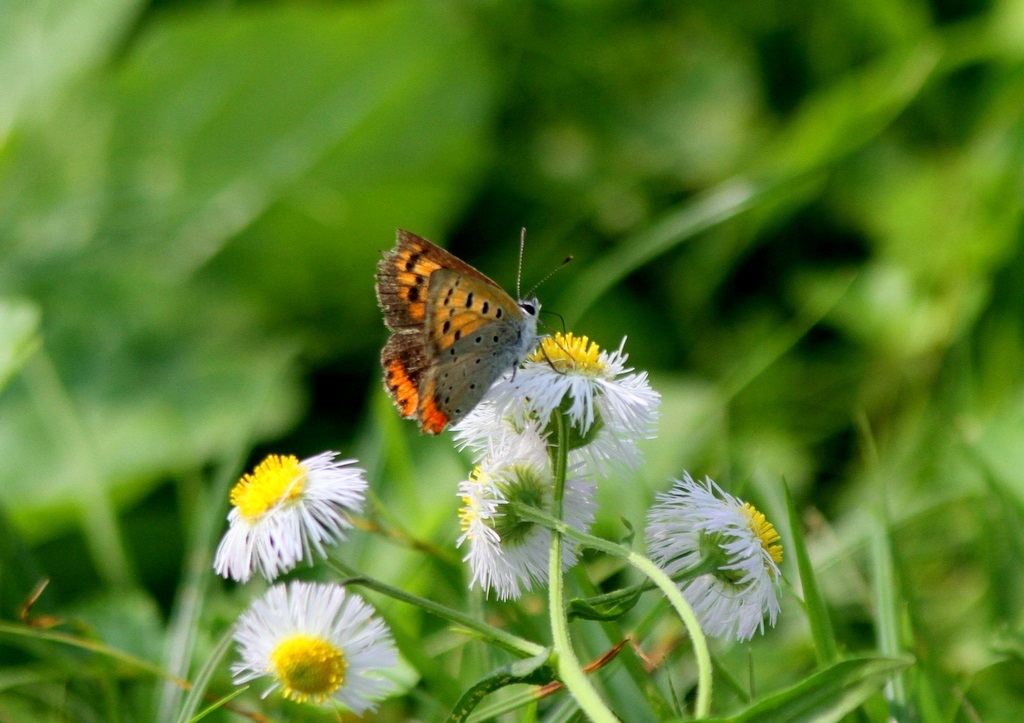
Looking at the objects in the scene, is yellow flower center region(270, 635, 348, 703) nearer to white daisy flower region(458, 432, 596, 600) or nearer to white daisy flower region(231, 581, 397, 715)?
white daisy flower region(231, 581, 397, 715)

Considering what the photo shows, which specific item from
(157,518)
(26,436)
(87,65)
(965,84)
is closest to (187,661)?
(157,518)

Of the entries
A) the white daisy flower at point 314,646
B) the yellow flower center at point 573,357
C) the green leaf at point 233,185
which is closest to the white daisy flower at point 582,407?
the yellow flower center at point 573,357

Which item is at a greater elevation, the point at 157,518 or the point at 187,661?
the point at 157,518

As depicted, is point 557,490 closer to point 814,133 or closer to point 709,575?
point 709,575

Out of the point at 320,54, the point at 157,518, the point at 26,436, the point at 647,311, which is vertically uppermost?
the point at 320,54

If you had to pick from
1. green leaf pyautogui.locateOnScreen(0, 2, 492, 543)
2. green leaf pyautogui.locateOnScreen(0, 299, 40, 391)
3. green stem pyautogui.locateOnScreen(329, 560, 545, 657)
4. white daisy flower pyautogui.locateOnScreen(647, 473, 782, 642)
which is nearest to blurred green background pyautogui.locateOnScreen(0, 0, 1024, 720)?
green leaf pyautogui.locateOnScreen(0, 2, 492, 543)

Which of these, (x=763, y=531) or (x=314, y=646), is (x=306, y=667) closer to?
(x=314, y=646)

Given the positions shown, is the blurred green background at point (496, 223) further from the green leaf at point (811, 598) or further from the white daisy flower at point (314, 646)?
the white daisy flower at point (314, 646)
